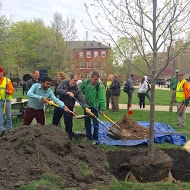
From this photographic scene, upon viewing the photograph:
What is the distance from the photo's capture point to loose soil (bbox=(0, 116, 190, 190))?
14.8ft

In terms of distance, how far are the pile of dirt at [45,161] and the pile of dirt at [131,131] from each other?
209 centimetres

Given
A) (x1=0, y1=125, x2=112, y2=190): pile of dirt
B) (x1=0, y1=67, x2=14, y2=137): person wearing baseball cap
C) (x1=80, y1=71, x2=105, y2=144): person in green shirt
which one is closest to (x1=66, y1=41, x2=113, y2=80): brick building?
(x1=0, y1=67, x2=14, y2=137): person wearing baseball cap

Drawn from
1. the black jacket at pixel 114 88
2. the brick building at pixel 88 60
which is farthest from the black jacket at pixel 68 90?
the brick building at pixel 88 60

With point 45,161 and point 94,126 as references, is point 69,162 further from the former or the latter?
point 94,126

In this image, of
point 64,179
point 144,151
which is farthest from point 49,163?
point 144,151

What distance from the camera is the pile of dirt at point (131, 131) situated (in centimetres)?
788

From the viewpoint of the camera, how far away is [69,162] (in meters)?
5.11

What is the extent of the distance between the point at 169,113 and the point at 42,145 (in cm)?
890

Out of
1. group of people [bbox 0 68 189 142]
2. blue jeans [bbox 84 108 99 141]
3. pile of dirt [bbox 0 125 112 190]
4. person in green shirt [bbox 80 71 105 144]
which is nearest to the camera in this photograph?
pile of dirt [bbox 0 125 112 190]

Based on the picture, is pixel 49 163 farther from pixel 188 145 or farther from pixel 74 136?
pixel 188 145

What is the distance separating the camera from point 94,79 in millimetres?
7199

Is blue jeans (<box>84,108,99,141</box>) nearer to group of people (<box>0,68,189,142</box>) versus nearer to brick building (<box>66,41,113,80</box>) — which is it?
group of people (<box>0,68,189,142</box>)

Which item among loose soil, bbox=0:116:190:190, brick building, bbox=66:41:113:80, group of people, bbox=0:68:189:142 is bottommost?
loose soil, bbox=0:116:190:190

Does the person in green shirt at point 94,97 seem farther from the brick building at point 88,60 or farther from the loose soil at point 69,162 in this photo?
the brick building at point 88,60
